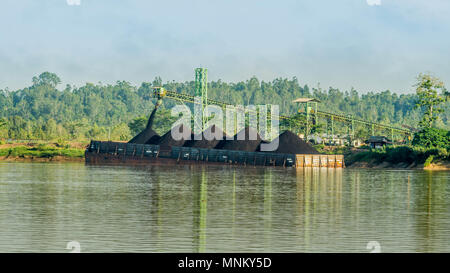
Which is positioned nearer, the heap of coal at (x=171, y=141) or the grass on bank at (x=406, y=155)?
the grass on bank at (x=406, y=155)

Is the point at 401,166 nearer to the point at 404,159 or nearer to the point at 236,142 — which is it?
the point at 404,159

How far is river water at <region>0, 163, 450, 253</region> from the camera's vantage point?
21.1m

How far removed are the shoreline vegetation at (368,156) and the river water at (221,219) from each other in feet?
131

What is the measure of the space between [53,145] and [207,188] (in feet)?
307

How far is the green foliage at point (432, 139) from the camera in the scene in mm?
90062

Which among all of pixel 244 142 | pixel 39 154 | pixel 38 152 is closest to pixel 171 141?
pixel 244 142

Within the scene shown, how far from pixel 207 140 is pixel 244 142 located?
7.12m

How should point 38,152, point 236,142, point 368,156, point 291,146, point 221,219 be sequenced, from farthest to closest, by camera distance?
point 38,152, point 368,156, point 236,142, point 291,146, point 221,219

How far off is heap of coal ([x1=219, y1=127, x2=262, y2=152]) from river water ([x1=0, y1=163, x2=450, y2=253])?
1634 inches

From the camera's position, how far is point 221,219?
27.3 meters

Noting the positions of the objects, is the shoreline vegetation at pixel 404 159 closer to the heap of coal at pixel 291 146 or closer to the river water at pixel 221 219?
the heap of coal at pixel 291 146

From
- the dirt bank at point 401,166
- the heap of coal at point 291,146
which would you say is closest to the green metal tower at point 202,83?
the dirt bank at point 401,166

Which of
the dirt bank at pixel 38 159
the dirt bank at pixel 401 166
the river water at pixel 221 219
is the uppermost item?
the dirt bank at pixel 401 166
